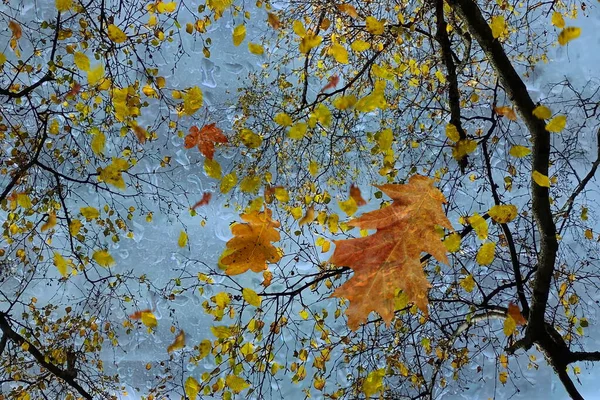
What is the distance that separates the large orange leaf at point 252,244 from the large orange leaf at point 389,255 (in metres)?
0.65

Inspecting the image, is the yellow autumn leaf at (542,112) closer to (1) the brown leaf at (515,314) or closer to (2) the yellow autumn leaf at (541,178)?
(2) the yellow autumn leaf at (541,178)

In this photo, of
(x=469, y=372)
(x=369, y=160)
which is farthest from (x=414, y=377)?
(x=469, y=372)

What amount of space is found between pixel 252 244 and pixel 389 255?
0.87m

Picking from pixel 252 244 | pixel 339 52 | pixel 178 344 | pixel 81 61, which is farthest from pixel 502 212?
pixel 178 344

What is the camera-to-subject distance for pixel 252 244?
2.80m

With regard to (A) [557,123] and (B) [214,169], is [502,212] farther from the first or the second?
(B) [214,169]

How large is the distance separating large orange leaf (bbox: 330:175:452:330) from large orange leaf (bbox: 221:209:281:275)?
0.65m

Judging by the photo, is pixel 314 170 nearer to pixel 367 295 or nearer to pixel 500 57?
pixel 367 295

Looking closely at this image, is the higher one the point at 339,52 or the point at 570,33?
the point at 339,52

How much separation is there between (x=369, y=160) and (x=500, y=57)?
2541 millimetres

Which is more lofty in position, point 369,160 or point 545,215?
point 369,160

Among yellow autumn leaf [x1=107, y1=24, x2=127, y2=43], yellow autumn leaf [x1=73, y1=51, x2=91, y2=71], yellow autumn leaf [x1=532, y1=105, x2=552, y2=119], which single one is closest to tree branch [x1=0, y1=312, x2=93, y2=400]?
yellow autumn leaf [x1=73, y1=51, x2=91, y2=71]

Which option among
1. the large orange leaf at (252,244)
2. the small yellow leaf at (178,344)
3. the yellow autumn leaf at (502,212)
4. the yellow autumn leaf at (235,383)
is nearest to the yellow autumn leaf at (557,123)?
the yellow autumn leaf at (502,212)

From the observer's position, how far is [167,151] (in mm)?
5406
